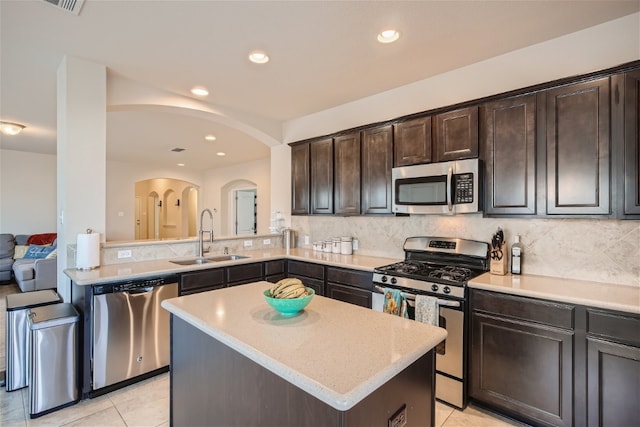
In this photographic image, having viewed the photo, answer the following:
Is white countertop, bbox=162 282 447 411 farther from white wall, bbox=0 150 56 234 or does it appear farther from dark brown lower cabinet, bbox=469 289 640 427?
white wall, bbox=0 150 56 234

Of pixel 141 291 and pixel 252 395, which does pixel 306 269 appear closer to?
pixel 141 291

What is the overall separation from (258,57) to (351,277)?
7.10 feet

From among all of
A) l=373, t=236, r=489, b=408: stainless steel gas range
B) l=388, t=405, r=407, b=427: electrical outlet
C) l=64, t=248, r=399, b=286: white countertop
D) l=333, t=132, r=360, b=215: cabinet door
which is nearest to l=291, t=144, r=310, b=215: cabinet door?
l=333, t=132, r=360, b=215: cabinet door

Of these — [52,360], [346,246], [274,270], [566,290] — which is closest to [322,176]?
[346,246]

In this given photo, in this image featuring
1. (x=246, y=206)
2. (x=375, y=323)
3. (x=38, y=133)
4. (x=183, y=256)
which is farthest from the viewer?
(x=246, y=206)

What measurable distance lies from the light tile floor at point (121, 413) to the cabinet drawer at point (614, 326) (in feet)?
2.87

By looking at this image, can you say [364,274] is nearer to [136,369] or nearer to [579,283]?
[579,283]

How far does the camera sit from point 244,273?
3.32 metres

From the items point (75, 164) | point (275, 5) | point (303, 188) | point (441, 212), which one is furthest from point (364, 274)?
point (75, 164)

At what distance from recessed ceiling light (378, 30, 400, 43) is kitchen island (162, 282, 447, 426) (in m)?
1.95

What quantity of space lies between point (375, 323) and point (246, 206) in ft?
25.8

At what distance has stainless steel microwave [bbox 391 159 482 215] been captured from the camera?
2562mm

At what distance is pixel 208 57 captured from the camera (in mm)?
2660

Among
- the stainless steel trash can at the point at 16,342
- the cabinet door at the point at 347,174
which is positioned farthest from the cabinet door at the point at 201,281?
the cabinet door at the point at 347,174
